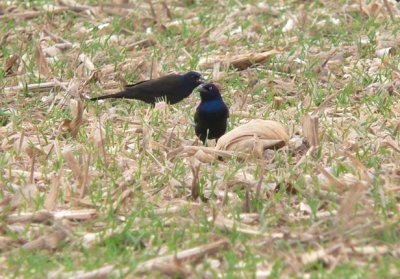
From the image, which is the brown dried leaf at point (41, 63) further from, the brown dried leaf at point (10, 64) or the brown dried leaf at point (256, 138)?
the brown dried leaf at point (256, 138)

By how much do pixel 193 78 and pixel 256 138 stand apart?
6.51 ft

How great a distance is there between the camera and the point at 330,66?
941cm

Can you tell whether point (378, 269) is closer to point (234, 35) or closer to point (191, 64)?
point (191, 64)

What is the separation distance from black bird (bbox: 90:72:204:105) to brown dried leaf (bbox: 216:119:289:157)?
156cm

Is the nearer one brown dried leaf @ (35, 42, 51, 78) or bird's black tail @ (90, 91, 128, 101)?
bird's black tail @ (90, 91, 128, 101)

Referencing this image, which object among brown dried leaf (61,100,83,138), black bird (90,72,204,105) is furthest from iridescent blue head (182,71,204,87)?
brown dried leaf (61,100,83,138)

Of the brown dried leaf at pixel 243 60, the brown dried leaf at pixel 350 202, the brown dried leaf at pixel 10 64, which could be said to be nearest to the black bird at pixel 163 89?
the brown dried leaf at pixel 243 60

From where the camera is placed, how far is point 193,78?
351 inches

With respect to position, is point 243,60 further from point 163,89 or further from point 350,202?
point 350,202

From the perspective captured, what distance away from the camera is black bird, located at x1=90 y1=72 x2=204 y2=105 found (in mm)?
8656

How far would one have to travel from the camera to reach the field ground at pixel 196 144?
531 cm

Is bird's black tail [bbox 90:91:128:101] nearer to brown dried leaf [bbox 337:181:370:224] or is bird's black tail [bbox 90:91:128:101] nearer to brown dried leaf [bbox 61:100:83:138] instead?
brown dried leaf [bbox 61:100:83:138]

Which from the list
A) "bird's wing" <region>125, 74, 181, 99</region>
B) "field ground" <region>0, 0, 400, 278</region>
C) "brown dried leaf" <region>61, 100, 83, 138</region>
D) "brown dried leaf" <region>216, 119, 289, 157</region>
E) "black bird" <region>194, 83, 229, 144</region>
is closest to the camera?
"field ground" <region>0, 0, 400, 278</region>

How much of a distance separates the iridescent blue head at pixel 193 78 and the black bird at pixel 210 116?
1.05m
